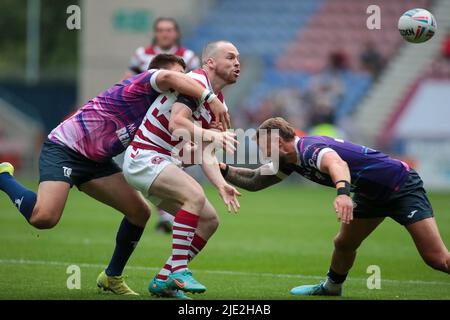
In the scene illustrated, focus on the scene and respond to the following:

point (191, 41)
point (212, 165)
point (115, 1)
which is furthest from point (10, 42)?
point (212, 165)

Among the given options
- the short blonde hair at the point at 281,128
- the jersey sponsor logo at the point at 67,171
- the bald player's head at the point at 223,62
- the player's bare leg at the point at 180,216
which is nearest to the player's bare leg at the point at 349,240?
the short blonde hair at the point at 281,128

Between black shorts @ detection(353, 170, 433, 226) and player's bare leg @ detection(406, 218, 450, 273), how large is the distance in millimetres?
62

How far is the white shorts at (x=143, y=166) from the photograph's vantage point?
25.2 feet

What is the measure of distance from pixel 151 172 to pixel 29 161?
2237 cm

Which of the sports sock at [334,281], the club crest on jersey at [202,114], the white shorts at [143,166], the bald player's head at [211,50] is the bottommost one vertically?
the sports sock at [334,281]

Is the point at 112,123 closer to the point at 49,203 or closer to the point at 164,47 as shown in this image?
the point at 49,203

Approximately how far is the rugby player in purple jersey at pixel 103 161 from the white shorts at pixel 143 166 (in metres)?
0.38

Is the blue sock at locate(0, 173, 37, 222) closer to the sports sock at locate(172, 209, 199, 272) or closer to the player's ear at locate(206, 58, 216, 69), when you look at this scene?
the sports sock at locate(172, 209, 199, 272)

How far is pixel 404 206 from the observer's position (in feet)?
25.6

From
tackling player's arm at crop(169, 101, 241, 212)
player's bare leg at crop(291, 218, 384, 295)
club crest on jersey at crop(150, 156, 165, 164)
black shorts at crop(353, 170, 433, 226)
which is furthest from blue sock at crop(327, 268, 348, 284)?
club crest on jersey at crop(150, 156, 165, 164)

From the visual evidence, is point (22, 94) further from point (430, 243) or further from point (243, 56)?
point (430, 243)

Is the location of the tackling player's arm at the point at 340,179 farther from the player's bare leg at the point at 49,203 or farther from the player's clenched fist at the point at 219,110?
the player's bare leg at the point at 49,203

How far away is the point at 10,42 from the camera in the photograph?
43.6 m

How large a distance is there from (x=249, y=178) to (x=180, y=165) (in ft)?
2.16
